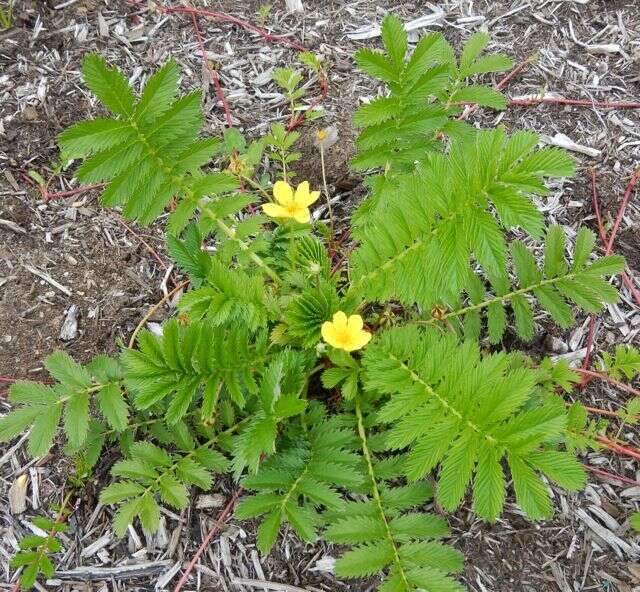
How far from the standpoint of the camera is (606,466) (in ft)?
7.90

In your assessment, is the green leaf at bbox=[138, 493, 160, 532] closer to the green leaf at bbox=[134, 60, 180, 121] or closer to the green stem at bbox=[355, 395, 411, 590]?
the green stem at bbox=[355, 395, 411, 590]

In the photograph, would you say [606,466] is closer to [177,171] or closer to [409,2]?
[177,171]

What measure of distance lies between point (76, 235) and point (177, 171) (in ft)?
3.61

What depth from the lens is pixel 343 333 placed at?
6.20 ft

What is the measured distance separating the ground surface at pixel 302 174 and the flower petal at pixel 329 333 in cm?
84

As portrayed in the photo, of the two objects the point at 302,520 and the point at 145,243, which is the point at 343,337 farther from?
the point at 145,243

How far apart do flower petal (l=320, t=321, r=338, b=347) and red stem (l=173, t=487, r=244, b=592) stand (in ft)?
2.64

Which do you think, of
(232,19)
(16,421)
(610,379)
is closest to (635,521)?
(610,379)

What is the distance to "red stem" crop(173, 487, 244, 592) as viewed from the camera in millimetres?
2223

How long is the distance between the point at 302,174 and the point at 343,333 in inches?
57.0

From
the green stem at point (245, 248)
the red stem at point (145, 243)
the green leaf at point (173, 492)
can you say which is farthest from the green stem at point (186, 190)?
the green leaf at point (173, 492)

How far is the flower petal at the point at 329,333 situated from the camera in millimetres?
1871

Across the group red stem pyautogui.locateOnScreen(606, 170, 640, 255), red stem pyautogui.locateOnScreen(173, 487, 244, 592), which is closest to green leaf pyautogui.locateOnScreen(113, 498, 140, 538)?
red stem pyautogui.locateOnScreen(173, 487, 244, 592)

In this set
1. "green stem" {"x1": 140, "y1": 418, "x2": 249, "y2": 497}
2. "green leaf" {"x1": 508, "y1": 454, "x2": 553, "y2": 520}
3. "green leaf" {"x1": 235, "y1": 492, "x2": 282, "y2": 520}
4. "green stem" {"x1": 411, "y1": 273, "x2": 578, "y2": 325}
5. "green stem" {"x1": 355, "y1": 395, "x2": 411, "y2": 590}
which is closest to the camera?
"green leaf" {"x1": 508, "y1": 454, "x2": 553, "y2": 520}
